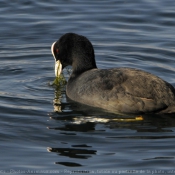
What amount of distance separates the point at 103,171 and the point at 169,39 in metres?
6.85

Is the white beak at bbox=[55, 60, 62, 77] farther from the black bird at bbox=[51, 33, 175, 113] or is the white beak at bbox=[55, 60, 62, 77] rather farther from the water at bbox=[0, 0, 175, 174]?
the black bird at bbox=[51, 33, 175, 113]

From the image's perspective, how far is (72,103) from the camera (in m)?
11.1

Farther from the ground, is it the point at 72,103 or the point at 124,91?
the point at 124,91

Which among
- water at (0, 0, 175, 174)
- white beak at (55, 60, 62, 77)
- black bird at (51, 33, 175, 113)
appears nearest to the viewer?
water at (0, 0, 175, 174)

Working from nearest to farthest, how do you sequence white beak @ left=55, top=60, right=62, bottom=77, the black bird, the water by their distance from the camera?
1. the water
2. the black bird
3. white beak @ left=55, top=60, right=62, bottom=77

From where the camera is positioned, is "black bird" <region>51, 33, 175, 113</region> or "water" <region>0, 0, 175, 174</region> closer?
"water" <region>0, 0, 175, 174</region>

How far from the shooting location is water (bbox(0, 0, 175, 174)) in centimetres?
859

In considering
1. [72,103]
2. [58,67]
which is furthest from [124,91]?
[58,67]

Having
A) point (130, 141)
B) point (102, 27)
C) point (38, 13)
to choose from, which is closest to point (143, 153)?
point (130, 141)

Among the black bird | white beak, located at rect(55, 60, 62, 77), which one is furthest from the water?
white beak, located at rect(55, 60, 62, 77)

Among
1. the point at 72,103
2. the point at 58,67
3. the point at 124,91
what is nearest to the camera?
the point at 124,91

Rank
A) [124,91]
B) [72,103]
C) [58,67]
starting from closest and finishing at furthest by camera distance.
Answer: [124,91]
[72,103]
[58,67]

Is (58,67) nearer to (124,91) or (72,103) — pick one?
(72,103)

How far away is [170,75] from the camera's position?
40.5ft
